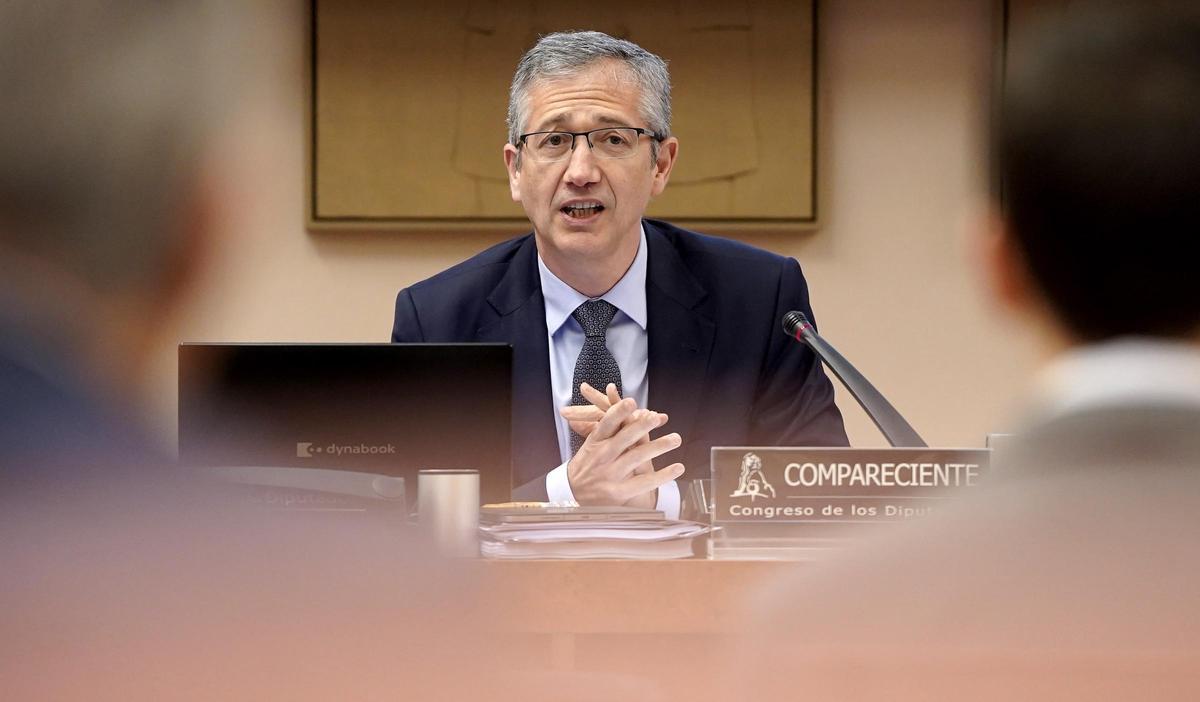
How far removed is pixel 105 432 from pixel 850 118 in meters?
3.28

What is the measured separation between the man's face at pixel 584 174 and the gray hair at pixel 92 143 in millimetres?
1715

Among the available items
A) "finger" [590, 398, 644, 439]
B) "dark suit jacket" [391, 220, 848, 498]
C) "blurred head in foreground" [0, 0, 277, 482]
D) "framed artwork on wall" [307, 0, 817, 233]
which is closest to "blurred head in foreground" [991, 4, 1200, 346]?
"blurred head in foreground" [0, 0, 277, 482]

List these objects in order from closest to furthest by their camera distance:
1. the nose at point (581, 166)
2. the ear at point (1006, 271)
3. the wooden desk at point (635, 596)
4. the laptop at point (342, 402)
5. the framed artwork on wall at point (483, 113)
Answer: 1. the ear at point (1006, 271)
2. the wooden desk at point (635, 596)
3. the laptop at point (342, 402)
4. the nose at point (581, 166)
5. the framed artwork on wall at point (483, 113)

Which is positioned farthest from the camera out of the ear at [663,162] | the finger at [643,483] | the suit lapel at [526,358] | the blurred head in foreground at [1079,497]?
the ear at [663,162]

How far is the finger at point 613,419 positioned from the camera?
173 cm

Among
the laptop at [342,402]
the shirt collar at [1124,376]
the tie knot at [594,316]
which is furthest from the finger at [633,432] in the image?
the shirt collar at [1124,376]

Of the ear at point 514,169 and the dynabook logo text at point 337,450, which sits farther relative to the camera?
the ear at point 514,169

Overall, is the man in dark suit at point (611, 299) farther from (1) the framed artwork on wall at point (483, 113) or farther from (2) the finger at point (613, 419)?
(1) the framed artwork on wall at point (483, 113)

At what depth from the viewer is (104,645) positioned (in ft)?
1.77

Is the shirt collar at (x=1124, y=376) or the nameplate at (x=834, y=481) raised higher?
the shirt collar at (x=1124, y=376)

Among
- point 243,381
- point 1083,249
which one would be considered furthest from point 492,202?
point 1083,249

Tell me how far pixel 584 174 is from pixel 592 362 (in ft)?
1.17

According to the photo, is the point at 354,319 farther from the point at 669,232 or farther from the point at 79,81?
the point at 79,81

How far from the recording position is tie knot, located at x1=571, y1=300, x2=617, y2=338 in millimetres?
2326
